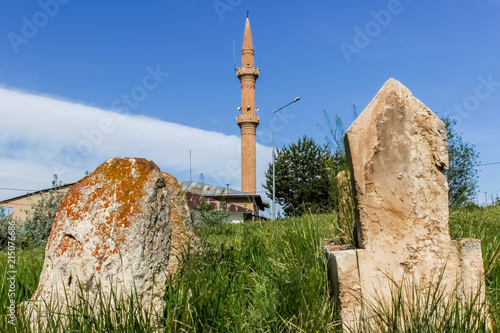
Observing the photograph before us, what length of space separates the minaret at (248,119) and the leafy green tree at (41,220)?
1070 inches

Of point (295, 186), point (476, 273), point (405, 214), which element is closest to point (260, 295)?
point (405, 214)

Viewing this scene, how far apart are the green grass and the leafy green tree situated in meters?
7.86

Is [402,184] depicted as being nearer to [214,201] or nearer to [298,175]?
[214,201]

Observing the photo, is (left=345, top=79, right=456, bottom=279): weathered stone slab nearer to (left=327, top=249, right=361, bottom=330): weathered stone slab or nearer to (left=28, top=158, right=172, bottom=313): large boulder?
(left=327, top=249, right=361, bottom=330): weathered stone slab

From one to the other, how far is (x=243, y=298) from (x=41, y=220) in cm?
1013

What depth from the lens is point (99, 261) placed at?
301 centimetres

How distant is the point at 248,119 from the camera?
129ft

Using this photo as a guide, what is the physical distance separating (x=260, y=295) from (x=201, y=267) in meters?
0.53

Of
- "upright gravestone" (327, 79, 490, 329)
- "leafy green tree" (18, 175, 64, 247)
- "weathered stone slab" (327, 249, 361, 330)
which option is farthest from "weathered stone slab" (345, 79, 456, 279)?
"leafy green tree" (18, 175, 64, 247)

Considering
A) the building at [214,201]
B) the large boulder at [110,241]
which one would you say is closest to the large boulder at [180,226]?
the large boulder at [110,241]

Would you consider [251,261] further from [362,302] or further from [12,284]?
[12,284]

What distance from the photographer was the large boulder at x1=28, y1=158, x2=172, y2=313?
2996 millimetres

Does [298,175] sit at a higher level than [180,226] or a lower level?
higher

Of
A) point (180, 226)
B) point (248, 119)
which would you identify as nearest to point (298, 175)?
point (248, 119)
